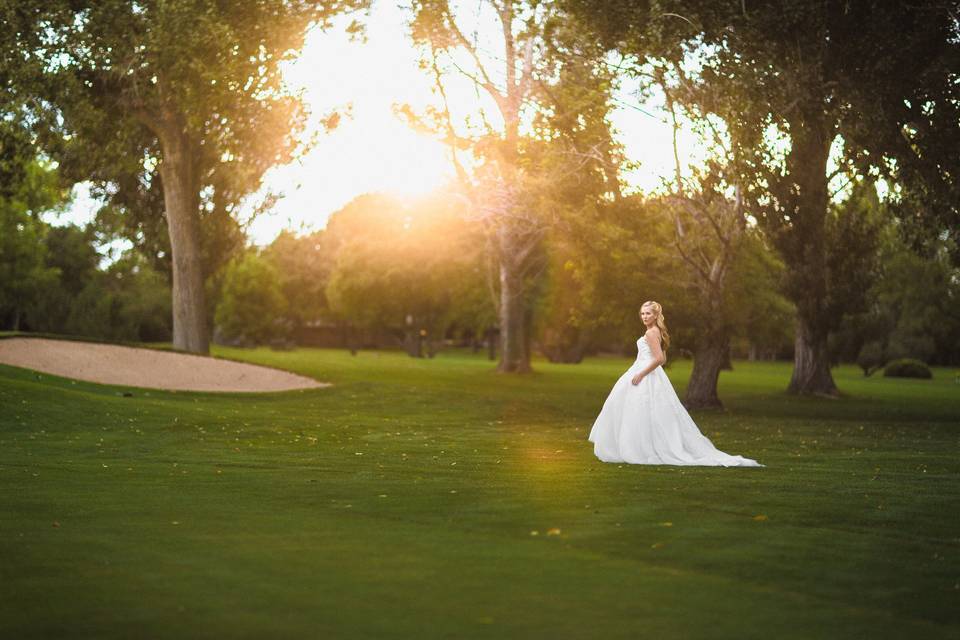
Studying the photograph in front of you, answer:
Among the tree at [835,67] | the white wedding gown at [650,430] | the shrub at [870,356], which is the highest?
the tree at [835,67]

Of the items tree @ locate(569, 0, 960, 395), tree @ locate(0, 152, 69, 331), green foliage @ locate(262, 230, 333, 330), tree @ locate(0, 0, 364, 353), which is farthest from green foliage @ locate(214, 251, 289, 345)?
tree @ locate(569, 0, 960, 395)

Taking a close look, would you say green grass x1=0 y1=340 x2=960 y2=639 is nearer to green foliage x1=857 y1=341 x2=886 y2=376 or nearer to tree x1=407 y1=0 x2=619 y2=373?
tree x1=407 y1=0 x2=619 y2=373

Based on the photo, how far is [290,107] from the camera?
34.5 metres

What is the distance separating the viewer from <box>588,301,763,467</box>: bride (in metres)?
15.2

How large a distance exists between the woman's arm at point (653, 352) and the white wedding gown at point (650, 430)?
3.9 inches

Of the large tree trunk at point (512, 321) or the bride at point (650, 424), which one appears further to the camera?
the large tree trunk at point (512, 321)

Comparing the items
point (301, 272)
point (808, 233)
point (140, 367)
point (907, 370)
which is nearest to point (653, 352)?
point (808, 233)

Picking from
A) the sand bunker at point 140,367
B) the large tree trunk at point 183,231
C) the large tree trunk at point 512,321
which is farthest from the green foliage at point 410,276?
the sand bunker at point 140,367

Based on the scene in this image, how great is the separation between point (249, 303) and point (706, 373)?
188ft

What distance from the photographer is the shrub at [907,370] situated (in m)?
59.6

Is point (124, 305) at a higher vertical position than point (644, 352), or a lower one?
higher

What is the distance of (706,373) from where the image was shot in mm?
29312

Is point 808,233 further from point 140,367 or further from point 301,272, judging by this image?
point 301,272

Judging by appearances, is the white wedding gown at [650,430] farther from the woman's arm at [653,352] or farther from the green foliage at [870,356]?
the green foliage at [870,356]
